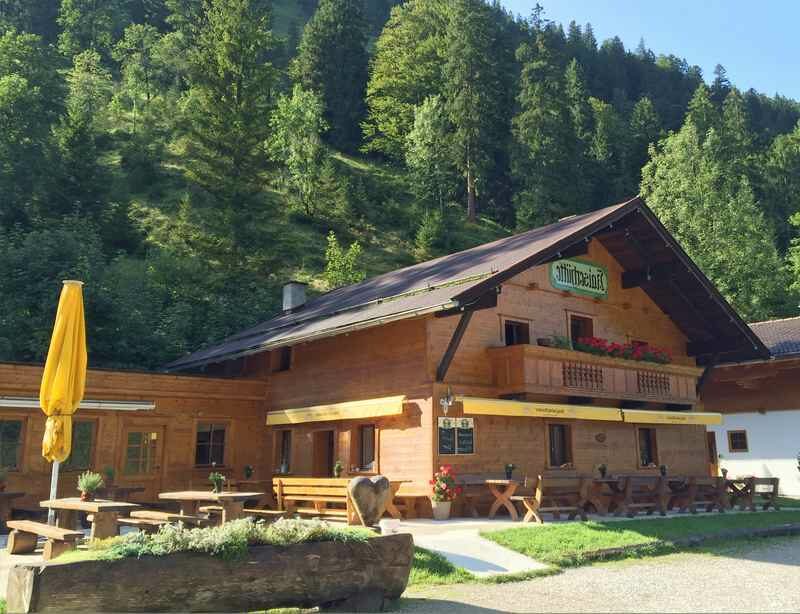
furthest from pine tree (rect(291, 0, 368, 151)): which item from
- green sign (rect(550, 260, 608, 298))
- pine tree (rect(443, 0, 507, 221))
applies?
green sign (rect(550, 260, 608, 298))

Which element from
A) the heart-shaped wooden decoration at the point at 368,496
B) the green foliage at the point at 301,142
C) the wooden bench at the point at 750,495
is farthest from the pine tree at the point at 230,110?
the heart-shaped wooden decoration at the point at 368,496

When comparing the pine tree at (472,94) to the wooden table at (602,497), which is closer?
the wooden table at (602,497)

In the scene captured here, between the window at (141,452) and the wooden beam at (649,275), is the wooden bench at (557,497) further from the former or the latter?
the window at (141,452)

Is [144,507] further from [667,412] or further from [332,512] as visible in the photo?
[667,412]

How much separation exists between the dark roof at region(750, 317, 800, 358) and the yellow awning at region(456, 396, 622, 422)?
9.56m

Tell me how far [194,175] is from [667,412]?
27.8 m

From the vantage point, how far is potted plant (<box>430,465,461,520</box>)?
14234 millimetres

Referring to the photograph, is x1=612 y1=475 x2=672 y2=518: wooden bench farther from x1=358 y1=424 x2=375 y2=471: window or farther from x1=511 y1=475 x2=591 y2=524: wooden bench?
x1=358 y1=424 x2=375 y2=471: window

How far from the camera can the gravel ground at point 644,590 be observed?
295 inches

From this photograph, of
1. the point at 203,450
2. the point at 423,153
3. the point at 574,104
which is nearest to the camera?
the point at 203,450

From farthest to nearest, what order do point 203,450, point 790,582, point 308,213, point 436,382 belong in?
point 308,213, point 203,450, point 436,382, point 790,582

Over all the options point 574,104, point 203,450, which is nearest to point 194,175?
point 203,450

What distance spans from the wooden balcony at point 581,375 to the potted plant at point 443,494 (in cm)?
261

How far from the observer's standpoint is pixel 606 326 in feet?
65.0
